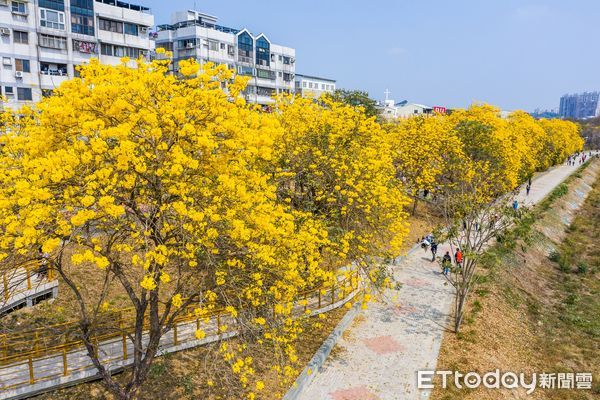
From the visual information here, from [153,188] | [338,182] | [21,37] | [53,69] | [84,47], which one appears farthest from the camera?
[84,47]

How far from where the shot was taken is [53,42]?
112 feet

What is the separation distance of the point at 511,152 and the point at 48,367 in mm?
33948

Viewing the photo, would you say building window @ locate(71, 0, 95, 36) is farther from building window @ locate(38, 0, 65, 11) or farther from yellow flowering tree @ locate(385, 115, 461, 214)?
yellow flowering tree @ locate(385, 115, 461, 214)

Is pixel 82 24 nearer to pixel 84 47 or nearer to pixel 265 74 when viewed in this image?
pixel 84 47

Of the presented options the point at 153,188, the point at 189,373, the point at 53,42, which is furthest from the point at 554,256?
the point at 53,42

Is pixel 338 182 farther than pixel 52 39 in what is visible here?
No

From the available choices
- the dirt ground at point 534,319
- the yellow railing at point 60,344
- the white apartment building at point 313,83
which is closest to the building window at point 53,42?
the yellow railing at point 60,344

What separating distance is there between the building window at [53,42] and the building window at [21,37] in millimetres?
955

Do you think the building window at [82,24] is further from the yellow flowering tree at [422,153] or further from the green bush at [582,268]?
the green bush at [582,268]

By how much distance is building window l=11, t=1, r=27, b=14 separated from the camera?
3177 cm

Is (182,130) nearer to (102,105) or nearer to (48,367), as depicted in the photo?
(102,105)

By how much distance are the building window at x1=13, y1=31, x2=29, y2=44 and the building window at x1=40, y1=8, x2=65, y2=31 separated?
4.65ft

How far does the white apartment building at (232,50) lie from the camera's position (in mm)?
51656

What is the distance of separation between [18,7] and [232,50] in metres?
26.4
